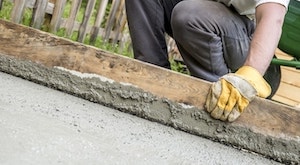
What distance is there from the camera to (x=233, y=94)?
73.2 inches

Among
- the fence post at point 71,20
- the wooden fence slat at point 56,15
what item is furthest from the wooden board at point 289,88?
the wooden fence slat at point 56,15

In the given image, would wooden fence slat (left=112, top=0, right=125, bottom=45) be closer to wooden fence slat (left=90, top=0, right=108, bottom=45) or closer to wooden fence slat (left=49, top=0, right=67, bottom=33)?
wooden fence slat (left=90, top=0, right=108, bottom=45)

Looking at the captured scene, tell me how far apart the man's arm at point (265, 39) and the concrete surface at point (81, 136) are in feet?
1.17

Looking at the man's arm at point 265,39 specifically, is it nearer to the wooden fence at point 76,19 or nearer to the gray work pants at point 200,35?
the gray work pants at point 200,35

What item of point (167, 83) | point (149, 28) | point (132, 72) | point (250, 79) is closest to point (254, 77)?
point (250, 79)

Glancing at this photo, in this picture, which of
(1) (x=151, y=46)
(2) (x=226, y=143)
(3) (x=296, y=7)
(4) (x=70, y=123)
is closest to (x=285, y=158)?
(2) (x=226, y=143)

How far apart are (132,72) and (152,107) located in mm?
169

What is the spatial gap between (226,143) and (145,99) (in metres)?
0.36

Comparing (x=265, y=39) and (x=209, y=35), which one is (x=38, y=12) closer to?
(x=209, y=35)

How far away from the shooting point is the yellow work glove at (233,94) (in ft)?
6.10

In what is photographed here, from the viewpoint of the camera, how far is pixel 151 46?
2611 mm

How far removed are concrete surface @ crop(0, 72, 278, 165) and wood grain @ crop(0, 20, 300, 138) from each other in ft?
0.40

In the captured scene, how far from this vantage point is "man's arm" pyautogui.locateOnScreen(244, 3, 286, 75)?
1.95 meters

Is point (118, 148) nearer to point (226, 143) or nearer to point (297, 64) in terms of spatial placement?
point (226, 143)
